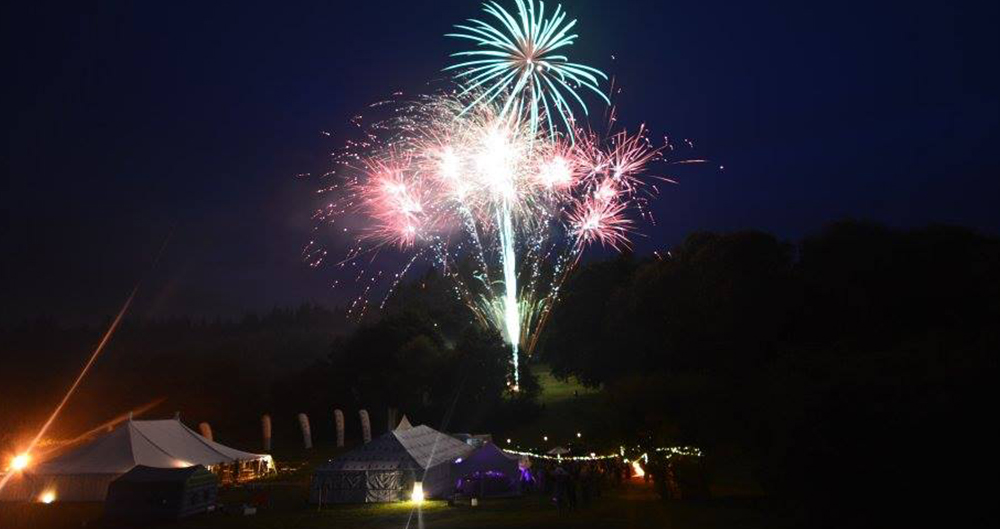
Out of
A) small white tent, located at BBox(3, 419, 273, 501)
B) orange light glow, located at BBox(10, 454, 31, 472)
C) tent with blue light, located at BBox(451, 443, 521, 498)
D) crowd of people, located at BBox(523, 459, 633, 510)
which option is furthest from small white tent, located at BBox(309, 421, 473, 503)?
orange light glow, located at BBox(10, 454, 31, 472)

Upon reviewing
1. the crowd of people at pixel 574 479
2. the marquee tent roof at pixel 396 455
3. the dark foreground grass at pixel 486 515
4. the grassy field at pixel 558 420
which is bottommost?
the dark foreground grass at pixel 486 515

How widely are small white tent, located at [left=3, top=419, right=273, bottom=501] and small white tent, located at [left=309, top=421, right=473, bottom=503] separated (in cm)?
744

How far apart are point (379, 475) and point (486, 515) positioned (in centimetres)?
591

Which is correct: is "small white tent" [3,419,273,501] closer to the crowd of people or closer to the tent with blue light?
the tent with blue light

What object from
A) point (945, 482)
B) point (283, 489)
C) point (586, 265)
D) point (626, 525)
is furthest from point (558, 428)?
point (945, 482)

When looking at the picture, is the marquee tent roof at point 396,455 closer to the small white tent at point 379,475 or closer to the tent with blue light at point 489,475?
the small white tent at point 379,475

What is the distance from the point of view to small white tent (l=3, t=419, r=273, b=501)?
79.5 feet

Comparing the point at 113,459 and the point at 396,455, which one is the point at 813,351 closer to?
the point at 396,455

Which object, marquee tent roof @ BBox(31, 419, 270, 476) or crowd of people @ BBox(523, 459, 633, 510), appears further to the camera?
marquee tent roof @ BBox(31, 419, 270, 476)

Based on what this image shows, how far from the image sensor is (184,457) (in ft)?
88.2

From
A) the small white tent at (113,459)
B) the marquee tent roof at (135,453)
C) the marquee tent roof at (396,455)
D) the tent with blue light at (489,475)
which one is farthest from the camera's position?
the marquee tent roof at (135,453)

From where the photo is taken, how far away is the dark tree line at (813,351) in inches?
480

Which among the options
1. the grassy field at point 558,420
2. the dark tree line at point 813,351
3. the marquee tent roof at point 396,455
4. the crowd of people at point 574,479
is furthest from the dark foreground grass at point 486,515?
the grassy field at point 558,420

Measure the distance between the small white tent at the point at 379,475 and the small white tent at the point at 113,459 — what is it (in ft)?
24.4
